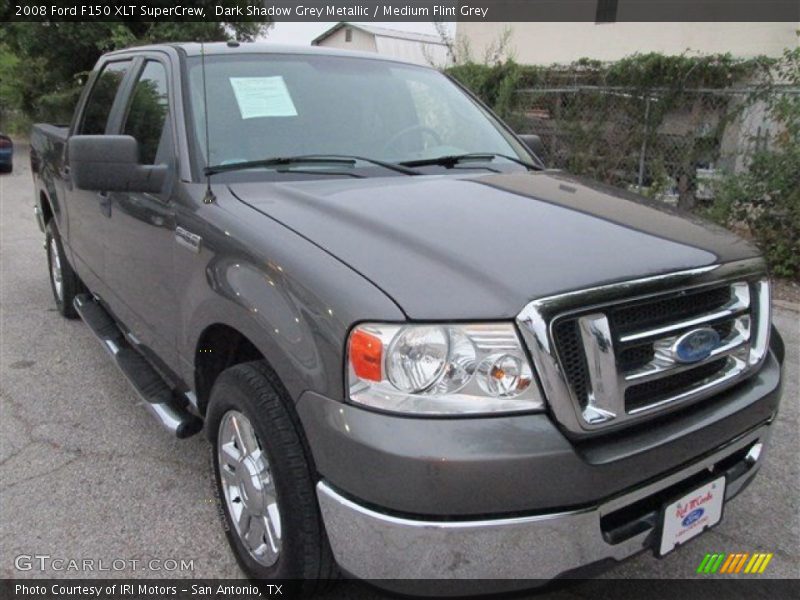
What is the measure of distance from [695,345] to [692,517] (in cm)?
49

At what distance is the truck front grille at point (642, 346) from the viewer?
5.46 ft

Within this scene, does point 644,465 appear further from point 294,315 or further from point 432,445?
point 294,315

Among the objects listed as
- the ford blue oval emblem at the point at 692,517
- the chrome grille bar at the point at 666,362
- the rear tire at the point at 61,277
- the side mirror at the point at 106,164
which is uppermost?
the side mirror at the point at 106,164

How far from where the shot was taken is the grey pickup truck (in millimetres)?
1634

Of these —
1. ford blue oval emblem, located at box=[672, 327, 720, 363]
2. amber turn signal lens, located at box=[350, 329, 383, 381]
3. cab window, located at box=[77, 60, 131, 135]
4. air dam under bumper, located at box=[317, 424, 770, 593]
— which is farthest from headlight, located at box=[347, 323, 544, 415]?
cab window, located at box=[77, 60, 131, 135]

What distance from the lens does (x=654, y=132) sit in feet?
25.5

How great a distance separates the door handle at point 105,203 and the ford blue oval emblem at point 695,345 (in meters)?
2.68

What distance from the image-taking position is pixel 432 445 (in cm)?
159

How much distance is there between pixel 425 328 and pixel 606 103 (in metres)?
7.47

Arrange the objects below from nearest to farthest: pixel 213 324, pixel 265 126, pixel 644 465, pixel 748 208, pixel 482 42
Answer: pixel 644 465 < pixel 213 324 < pixel 265 126 < pixel 748 208 < pixel 482 42

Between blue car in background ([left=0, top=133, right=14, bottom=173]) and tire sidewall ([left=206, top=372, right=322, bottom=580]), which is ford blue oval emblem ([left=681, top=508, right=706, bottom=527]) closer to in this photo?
tire sidewall ([left=206, top=372, right=322, bottom=580])

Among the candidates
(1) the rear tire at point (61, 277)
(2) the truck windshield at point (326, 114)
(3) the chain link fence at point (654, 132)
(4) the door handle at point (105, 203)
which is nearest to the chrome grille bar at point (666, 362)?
(2) the truck windshield at point (326, 114)

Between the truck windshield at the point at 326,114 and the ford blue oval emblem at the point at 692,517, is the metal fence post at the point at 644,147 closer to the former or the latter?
the truck windshield at the point at 326,114

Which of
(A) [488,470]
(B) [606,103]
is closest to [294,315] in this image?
(A) [488,470]
